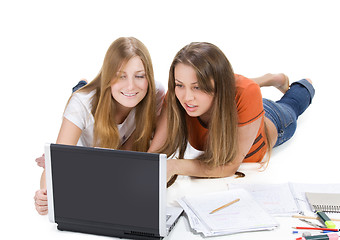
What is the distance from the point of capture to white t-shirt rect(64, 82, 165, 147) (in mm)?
2559

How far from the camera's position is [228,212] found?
2127 mm

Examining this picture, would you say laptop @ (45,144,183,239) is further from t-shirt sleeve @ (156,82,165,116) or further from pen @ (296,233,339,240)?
t-shirt sleeve @ (156,82,165,116)

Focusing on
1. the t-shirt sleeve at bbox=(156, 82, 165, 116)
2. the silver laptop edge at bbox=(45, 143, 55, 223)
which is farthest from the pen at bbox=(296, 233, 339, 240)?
the t-shirt sleeve at bbox=(156, 82, 165, 116)

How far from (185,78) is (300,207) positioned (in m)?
0.83

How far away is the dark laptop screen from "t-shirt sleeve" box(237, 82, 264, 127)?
81 cm

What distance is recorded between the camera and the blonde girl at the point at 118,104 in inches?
96.4

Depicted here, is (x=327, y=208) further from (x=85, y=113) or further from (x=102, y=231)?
(x=85, y=113)

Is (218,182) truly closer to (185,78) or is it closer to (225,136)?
(225,136)

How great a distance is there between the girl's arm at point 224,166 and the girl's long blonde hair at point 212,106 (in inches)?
1.3

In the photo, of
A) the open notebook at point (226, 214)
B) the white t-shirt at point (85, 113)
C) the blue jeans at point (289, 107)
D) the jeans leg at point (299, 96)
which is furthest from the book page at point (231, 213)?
the jeans leg at point (299, 96)

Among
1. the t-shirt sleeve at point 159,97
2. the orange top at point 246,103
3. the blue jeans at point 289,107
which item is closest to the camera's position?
the orange top at point 246,103

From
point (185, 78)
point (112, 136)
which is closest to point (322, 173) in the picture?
point (185, 78)

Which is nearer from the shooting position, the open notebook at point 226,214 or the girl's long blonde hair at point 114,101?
the open notebook at point 226,214

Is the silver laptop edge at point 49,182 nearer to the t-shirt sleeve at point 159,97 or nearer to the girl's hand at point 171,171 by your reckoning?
the girl's hand at point 171,171
